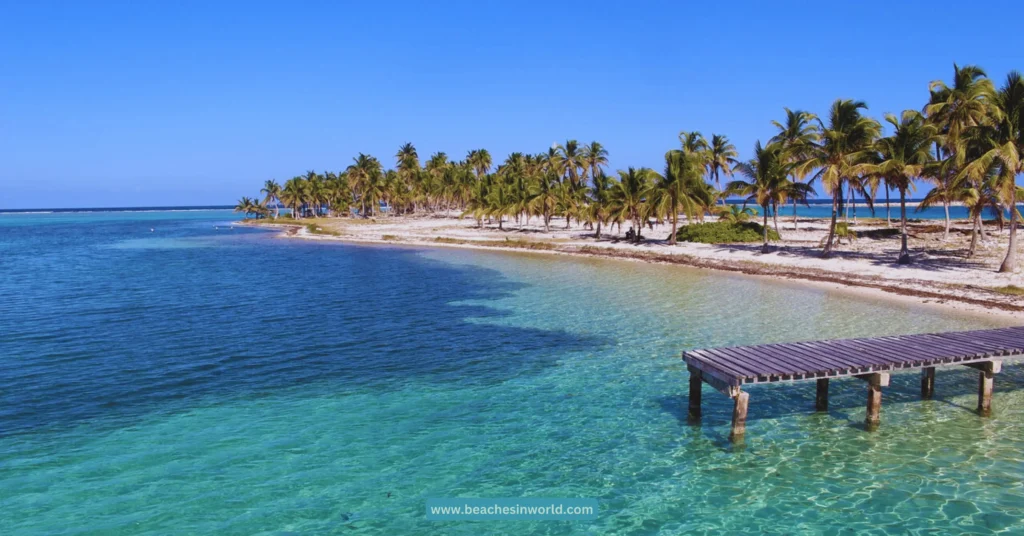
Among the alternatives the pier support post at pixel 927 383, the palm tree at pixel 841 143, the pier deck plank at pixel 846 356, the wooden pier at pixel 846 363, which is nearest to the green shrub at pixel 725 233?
the palm tree at pixel 841 143

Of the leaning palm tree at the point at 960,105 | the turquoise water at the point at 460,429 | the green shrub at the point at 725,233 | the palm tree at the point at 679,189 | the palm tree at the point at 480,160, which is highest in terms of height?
the palm tree at the point at 480,160

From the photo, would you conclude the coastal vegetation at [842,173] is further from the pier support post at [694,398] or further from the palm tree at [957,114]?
the pier support post at [694,398]

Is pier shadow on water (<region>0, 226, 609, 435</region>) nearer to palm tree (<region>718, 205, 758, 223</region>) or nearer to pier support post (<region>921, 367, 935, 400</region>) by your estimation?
pier support post (<region>921, 367, 935, 400</region>)

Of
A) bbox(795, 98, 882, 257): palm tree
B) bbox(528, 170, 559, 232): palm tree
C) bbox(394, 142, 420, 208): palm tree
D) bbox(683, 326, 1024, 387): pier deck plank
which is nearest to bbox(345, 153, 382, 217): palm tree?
bbox(394, 142, 420, 208): palm tree

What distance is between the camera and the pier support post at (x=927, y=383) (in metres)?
15.4

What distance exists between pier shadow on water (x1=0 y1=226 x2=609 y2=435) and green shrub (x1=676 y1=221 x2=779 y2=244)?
2395cm

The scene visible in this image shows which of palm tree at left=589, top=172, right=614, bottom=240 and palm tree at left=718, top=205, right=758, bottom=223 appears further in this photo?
palm tree at left=589, top=172, right=614, bottom=240

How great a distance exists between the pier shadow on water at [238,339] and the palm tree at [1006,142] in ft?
74.9

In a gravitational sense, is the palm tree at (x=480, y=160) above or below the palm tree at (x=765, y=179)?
above

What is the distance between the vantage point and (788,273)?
38.3m

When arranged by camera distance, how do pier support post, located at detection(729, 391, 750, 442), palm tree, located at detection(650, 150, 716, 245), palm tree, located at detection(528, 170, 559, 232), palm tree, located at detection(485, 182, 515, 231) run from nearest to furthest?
pier support post, located at detection(729, 391, 750, 442) < palm tree, located at detection(650, 150, 716, 245) < palm tree, located at detection(528, 170, 559, 232) < palm tree, located at detection(485, 182, 515, 231)

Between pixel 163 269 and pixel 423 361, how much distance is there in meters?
38.0

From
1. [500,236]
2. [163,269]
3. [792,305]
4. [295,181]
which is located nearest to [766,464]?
[792,305]

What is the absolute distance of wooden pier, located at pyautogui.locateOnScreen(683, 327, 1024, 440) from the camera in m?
13.0
